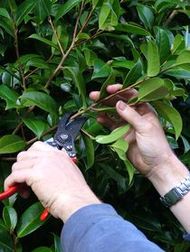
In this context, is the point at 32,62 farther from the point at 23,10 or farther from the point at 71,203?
the point at 71,203

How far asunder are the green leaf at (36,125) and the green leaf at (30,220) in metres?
0.18

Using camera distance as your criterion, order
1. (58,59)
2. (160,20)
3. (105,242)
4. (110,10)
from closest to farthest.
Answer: (105,242) < (110,10) < (58,59) < (160,20)

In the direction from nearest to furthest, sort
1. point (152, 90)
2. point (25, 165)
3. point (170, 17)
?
point (25, 165) → point (152, 90) → point (170, 17)

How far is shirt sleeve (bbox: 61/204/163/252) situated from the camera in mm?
915

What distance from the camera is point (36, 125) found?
4.28 feet

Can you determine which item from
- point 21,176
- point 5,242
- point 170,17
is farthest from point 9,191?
point 170,17

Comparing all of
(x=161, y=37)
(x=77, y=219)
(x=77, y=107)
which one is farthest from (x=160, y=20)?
(x=77, y=219)

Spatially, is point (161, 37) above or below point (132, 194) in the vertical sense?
above

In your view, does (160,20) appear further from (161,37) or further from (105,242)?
(105,242)

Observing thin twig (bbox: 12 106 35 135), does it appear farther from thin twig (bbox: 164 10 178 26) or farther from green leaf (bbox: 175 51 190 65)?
thin twig (bbox: 164 10 178 26)

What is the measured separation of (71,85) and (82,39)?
0.16m

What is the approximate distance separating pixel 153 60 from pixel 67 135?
0.25 metres

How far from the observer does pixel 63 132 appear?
3.91ft

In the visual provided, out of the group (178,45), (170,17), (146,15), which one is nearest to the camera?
(178,45)
